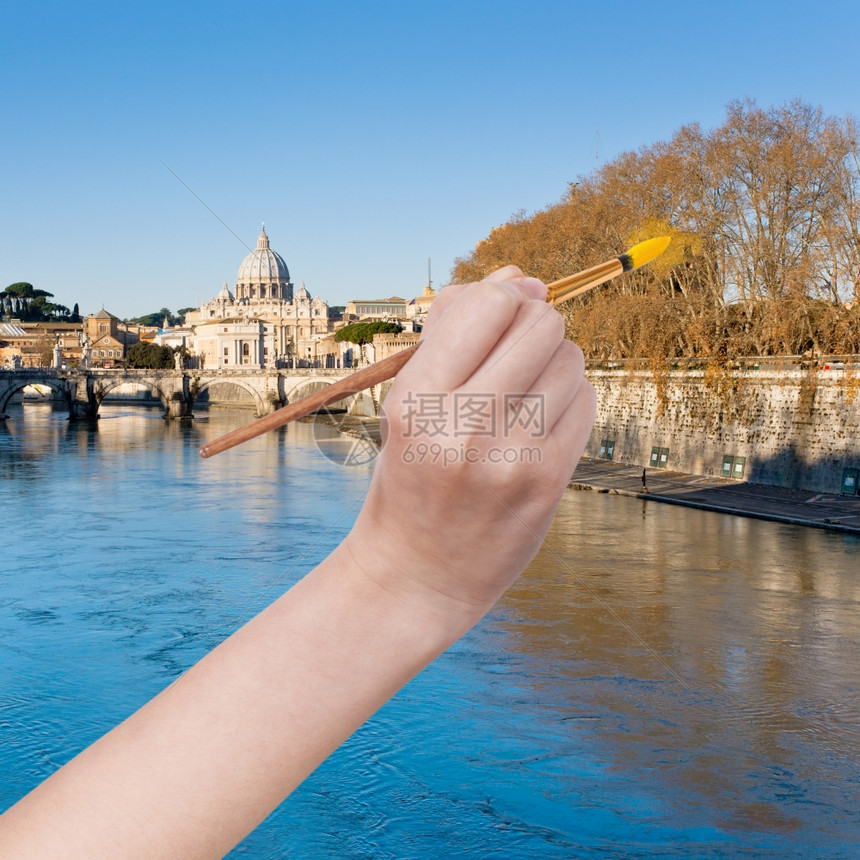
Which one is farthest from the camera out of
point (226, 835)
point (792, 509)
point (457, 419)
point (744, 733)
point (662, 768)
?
point (792, 509)

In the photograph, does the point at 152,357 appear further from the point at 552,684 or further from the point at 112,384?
the point at 552,684

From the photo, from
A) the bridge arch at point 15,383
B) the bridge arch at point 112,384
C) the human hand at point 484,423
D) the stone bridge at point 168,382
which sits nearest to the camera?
the human hand at point 484,423

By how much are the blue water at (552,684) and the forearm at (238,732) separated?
3.47m

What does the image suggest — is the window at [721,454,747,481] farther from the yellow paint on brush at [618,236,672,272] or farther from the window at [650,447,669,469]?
→ the yellow paint on brush at [618,236,672,272]

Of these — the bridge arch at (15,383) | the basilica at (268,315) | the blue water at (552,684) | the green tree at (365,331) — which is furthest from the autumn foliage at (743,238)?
the basilica at (268,315)

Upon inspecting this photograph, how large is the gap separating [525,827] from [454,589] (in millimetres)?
7124

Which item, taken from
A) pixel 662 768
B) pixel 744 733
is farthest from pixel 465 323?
pixel 744 733

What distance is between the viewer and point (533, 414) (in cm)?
111

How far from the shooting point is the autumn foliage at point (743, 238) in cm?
2228

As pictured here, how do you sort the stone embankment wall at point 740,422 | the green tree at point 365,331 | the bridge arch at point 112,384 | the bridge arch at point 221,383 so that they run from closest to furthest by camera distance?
the stone embankment wall at point 740,422, the bridge arch at point 112,384, the bridge arch at point 221,383, the green tree at point 365,331

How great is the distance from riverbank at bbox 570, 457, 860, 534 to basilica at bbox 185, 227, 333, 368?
65.1m

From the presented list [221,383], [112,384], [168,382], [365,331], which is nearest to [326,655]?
[112,384]

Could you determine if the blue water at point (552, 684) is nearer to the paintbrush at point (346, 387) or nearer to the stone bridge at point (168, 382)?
the paintbrush at point (346, 387)

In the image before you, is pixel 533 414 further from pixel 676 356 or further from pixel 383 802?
pixel 676 356
